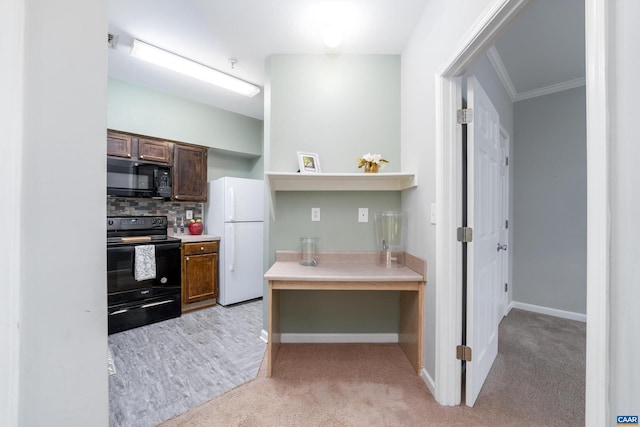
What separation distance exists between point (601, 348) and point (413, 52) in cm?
213

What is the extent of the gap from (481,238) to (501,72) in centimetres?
207

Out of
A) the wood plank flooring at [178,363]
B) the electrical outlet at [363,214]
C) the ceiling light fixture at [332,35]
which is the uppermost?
the ceiling light fixture at [332,35]

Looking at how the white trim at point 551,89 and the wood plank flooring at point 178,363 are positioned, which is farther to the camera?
the white trim at point 551,89

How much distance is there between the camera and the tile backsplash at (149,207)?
2.95m

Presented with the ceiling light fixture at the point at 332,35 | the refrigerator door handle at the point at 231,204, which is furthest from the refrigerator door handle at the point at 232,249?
the ceiling light fixture at the point at 332,35

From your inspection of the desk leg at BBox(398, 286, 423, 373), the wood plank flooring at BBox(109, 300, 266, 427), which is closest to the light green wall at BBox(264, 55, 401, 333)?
the desk leg at BBox(398, 286, 423, 373)

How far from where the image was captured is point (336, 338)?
90.0 inches

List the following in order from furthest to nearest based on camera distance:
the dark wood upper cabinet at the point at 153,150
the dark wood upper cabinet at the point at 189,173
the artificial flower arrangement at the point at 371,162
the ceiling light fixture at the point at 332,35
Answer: the dark wood upper cabinet at the point at 189,173
the dark wood upper cabinet at the point at 153,150
the artificial flower arrangement at the point at 371,162
the ceiling light fixture at the point at 332,35

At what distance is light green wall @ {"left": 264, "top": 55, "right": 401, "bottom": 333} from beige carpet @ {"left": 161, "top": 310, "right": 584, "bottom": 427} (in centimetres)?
32

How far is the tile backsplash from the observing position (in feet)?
9.66

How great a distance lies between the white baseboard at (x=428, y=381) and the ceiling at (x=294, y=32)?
2552mm

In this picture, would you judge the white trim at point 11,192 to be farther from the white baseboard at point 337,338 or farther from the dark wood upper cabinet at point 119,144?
the dark wood upper cabinet at point 119,144

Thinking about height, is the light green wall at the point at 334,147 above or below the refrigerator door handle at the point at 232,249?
above

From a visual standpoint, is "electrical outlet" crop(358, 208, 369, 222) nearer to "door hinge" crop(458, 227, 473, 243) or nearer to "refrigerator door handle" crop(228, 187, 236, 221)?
"door hinge" crop(458, 227, 473, 243)
